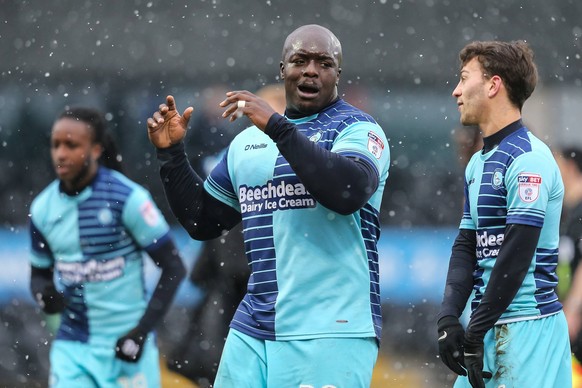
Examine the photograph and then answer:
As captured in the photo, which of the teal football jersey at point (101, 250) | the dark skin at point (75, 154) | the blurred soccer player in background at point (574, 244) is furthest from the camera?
the blurred soccer player in background at point (574, 244)

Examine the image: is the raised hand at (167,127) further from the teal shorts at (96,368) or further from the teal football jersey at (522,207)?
the teal shorts at (96,368)

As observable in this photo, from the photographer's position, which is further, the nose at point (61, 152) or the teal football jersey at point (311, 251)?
the nose at point (61, 152)

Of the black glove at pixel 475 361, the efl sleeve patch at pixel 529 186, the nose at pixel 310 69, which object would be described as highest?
the nose at pixel 310 69

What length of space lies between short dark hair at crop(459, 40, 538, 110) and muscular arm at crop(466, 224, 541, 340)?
52 cm

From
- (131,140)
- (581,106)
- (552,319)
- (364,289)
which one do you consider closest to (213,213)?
(364,289)

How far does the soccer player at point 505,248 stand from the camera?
370 cm

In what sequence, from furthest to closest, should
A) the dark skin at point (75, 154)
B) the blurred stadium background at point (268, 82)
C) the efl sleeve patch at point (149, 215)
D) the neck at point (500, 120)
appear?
the blurred stadium background at point (268, 82) < the dark skin at point (75, 154) < the efl sleeve patch at point (149, 215) < the neck at point (500, 120)

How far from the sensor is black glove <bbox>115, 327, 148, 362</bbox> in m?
5.27

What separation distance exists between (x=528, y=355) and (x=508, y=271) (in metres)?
0.30

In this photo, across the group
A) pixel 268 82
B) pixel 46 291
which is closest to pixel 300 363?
pixel 46 291

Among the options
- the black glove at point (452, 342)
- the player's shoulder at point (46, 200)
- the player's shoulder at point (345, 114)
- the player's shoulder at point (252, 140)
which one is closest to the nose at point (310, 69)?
the player's shoulder at point (345, 114)

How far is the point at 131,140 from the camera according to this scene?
8.36m

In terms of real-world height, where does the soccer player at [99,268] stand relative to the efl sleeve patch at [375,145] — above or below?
below

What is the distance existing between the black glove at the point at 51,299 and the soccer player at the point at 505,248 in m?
2.28
